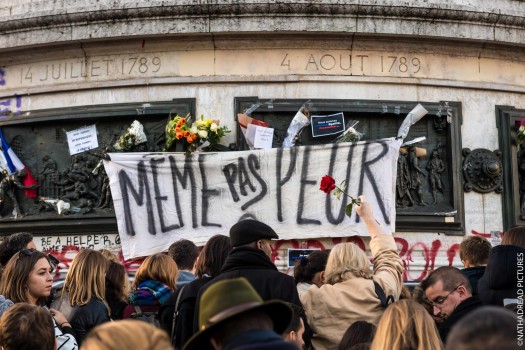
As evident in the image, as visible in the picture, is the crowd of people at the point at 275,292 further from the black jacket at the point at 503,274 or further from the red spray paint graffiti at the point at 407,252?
the red spray paint graffiti at the point at 407,252

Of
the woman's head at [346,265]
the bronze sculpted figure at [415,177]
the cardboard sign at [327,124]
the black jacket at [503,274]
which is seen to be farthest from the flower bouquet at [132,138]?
the black jacket at [503,274]

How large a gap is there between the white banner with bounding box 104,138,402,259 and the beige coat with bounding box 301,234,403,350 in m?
7.33

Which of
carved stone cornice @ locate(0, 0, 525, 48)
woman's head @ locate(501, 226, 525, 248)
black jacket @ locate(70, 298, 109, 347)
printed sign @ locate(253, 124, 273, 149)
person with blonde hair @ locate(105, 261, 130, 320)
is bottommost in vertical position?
black jacket @ locate(70, 298, 109, 347)

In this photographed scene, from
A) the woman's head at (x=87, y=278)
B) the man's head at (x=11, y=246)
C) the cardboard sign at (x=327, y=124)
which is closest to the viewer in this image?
the woman's head at (x=87, y=278)

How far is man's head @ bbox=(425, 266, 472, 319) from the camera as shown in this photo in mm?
7797

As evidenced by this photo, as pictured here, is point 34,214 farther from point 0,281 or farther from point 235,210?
point 0,281

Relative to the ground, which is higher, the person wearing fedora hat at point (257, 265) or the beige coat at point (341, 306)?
the person wearing fedora hat at point (257, 265)

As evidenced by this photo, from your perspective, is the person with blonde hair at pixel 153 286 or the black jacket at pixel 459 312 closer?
the black jacket at pixel 459 312

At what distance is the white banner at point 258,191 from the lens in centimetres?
1580

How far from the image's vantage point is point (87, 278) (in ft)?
29.0

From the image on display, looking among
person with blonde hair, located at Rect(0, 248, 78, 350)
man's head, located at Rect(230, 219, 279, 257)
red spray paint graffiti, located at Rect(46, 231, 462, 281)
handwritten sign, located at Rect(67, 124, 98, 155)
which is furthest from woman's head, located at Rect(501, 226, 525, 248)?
handwritten sign, located at Rect(67, 124, 98, 155)

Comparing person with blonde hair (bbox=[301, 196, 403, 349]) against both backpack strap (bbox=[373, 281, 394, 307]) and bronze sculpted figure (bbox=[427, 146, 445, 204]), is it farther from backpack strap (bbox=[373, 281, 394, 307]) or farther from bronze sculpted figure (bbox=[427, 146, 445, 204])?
bronze sculpted figure (bbox=[427, 146, 445, 204])

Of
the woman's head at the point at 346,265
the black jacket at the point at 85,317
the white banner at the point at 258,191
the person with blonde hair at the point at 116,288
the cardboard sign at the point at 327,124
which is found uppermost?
the cardboard sign at the point at 327,124

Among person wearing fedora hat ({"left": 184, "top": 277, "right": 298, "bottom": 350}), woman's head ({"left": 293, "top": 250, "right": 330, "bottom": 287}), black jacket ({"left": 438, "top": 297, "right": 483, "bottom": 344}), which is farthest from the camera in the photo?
woman's head ({"left": 293, "top": 250, "right": 330, "bottom": 287})
